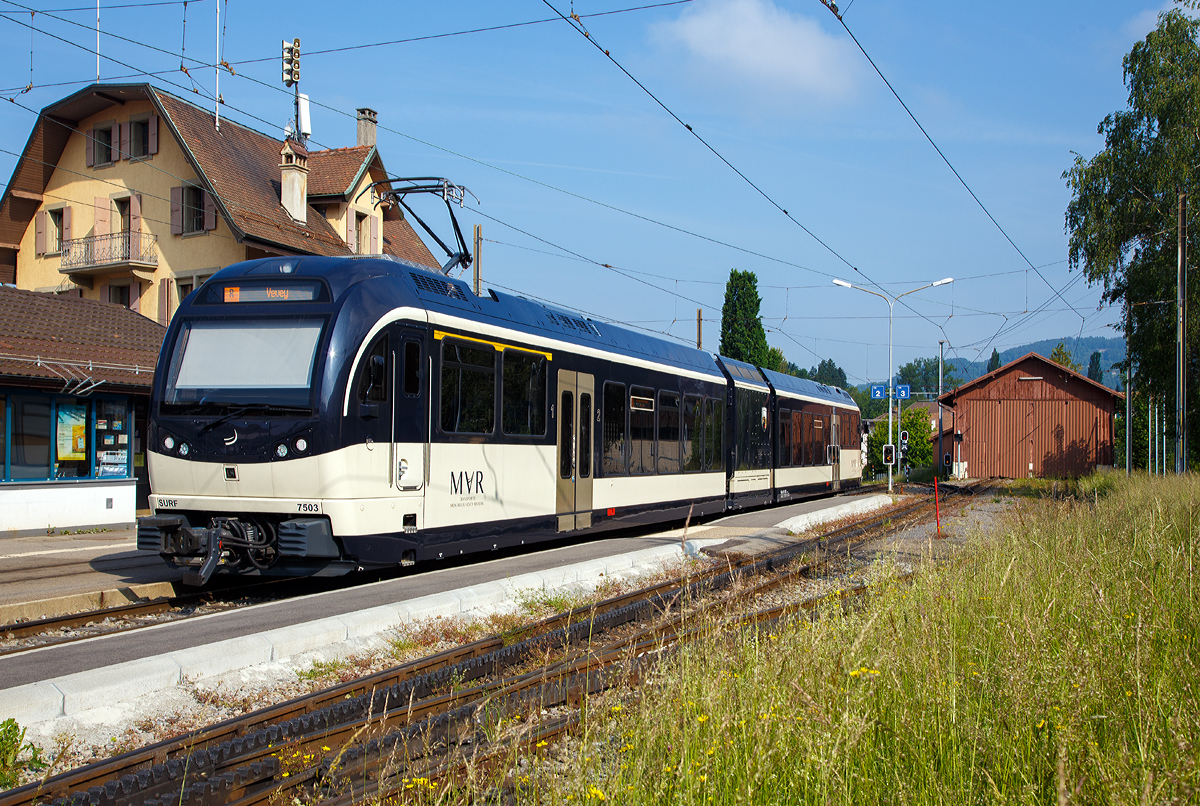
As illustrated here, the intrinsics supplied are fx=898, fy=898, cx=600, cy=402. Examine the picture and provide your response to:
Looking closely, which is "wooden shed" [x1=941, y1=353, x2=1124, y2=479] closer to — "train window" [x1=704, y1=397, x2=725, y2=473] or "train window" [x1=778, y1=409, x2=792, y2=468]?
"train window" [x1=778, y1=409, x2=792, y2=468]

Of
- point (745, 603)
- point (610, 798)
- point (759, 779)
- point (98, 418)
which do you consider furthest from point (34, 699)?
point (98, 418)

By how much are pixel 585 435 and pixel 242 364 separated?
565 centimetres

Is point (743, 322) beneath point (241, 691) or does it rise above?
above

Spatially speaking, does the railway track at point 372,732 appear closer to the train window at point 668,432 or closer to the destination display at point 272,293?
the destination display at point 272,293

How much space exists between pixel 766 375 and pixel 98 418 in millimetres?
14926

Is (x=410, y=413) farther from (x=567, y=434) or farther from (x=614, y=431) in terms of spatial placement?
(x=614, y=431)

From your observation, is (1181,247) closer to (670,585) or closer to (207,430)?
(670,585)

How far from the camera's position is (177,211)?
26.2 meters

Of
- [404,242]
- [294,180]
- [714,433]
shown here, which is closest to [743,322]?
→ [404,242]

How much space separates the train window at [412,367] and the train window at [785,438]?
14.5 metres

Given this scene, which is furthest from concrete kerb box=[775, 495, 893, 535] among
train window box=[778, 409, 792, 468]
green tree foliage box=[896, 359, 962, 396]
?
Answer: green tree foliage box=[896, 359, 962, 396]

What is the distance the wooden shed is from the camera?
158 ft

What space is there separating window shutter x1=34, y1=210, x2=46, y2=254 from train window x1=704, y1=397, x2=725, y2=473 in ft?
76.1

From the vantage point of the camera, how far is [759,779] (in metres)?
3.05
